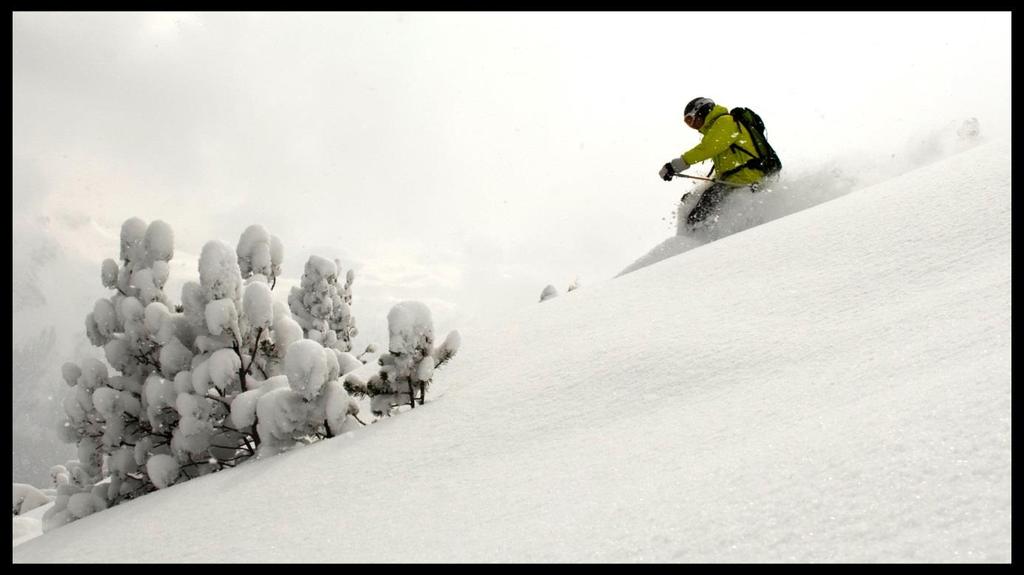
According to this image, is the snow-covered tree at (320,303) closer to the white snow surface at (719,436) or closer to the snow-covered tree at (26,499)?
the snow-covered tree at (26,499)

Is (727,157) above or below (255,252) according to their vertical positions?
above

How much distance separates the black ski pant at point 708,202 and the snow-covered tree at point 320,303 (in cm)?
1239

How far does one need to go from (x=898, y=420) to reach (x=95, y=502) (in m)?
7.30

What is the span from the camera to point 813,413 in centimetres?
221

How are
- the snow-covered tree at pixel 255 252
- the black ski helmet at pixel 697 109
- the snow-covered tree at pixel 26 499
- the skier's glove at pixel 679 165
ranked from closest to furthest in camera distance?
1. the snow-covered tree at pixel 255 252
2. the skier's glove at pixel 679 165
3. the black ski helmet at pixel 697 109
4. the snow-covered tree at pixel 26 499

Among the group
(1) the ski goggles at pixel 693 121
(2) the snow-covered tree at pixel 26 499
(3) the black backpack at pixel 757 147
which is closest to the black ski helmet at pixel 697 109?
(1) the ski goggles at pixel 693 121

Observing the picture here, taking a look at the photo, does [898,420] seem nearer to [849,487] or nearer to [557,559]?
[849,487]

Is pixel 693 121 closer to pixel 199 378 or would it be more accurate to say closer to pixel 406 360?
pixel 406 360

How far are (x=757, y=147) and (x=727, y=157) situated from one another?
1.31ft

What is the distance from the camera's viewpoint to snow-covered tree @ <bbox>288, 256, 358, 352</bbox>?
18453 mm

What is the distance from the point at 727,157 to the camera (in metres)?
8.23

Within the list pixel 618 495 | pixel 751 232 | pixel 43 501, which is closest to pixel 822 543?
pixel 618 495

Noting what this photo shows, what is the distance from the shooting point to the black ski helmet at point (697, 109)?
862 centimetres

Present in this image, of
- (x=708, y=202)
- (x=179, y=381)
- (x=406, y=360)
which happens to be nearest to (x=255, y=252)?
(x=179, y=381)
